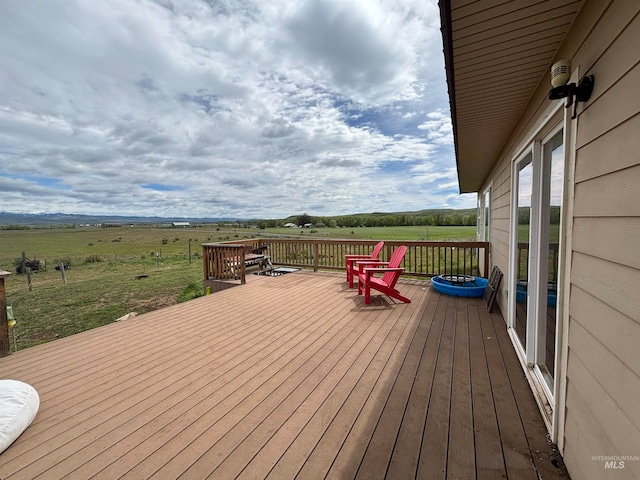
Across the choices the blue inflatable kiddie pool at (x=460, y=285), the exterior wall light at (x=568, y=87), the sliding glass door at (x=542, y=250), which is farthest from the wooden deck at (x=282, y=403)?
the exterior wall light at (x=568, y=87)

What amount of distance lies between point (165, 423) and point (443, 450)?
1679mm

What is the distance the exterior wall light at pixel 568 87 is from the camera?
50.1 inches

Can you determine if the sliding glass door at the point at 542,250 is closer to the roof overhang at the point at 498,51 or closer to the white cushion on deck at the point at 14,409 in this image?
the roof overhang at the point at 498,51

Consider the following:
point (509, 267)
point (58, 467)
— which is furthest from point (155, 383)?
point (509, 267)

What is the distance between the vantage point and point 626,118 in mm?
981

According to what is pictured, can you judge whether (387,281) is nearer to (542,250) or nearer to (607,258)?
(542,250)

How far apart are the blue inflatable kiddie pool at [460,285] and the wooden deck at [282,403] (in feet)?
3.32

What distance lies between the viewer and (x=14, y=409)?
1.69 m

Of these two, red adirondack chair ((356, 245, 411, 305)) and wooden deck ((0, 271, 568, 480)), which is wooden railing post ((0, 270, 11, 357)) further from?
red adirondack chair ((356, 245, 411, 305))

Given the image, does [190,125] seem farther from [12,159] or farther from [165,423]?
[12,159]

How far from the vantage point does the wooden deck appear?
146cm

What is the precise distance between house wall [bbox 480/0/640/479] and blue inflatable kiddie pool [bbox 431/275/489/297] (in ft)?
10.7

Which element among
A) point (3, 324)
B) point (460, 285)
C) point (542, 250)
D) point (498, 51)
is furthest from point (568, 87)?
point (3, 324)

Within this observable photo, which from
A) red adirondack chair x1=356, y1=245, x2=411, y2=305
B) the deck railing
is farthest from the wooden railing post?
red adirondack chair x1=356, y1=245, x2=411, y2=305
